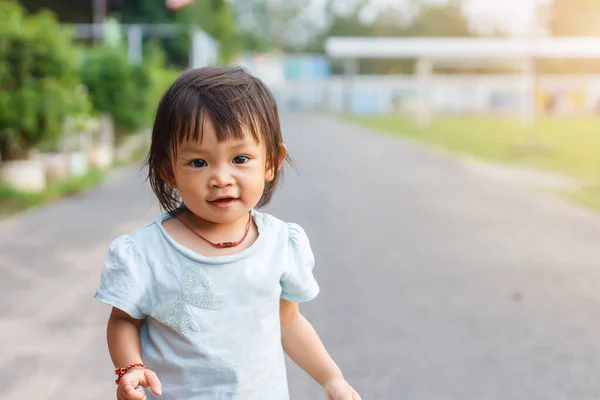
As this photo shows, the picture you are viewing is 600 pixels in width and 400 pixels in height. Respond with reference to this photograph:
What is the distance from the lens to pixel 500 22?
3319 inches

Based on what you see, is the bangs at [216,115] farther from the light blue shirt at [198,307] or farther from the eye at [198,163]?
the light blue shirt at [198,307]

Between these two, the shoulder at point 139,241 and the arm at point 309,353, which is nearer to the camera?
the shoulder at point 139,241

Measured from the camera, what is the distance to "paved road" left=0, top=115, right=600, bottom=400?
3928 mm

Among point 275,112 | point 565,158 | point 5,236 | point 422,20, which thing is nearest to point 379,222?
point 5,236

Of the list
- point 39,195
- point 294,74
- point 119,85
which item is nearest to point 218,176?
point 39,195

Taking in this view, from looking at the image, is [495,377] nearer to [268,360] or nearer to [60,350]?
[60,350]

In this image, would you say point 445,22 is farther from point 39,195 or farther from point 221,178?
point 221,178

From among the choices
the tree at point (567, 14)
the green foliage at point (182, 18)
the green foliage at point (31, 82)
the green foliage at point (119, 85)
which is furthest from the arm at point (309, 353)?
the green foliage at point (182, 18)

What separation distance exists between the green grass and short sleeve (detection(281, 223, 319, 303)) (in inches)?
288

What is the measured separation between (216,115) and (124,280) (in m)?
0.39

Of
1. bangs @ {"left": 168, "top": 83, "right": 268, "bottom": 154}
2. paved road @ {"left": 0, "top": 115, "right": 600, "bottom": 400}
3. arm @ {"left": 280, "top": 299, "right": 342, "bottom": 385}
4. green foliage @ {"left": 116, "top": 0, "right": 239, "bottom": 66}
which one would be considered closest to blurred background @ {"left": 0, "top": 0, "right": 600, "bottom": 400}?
paved road @ {"left": 0, "top": 115, "right": 600, "bottom": 400}

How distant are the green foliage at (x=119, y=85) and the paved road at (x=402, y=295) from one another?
4.49m

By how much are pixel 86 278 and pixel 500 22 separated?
83.0 metres

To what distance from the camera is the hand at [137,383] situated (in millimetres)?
1708
